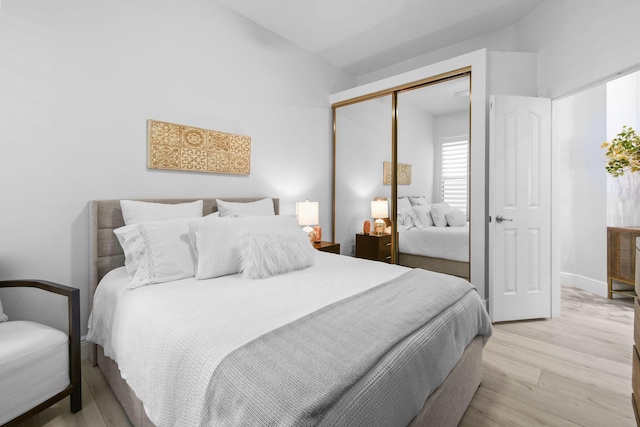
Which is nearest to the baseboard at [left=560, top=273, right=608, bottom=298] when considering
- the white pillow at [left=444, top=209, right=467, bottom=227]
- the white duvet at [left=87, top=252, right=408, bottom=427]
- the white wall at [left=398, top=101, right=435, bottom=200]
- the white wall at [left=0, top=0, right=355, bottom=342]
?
the white pillow at [left=444, top=209, right=467, bottom=227]

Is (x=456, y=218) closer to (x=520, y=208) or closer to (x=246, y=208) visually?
(x=520, y=208)

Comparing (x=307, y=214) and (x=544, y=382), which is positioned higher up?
(x=307, y=214)

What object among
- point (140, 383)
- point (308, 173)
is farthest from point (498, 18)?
point (140, 383)

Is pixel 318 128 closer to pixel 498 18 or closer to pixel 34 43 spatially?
pixel 498 18

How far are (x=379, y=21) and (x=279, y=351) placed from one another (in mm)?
3332

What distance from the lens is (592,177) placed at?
147 inches

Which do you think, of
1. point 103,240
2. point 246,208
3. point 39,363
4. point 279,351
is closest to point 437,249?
point 246,208

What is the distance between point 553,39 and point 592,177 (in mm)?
1809

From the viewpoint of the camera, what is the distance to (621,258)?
330 cm

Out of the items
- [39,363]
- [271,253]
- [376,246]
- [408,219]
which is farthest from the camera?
[376,246]

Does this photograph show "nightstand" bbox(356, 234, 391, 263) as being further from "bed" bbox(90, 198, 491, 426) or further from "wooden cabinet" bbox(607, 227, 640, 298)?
"wooden cabinet" bbox(607, 227, 640, 298)

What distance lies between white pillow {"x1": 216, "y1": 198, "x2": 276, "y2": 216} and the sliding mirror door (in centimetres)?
122

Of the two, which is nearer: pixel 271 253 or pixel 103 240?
pixel 271 253

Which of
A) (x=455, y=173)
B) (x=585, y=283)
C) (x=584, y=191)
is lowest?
(x=585, y=283)
